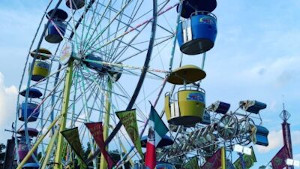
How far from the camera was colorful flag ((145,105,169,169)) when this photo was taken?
1127 centimetres

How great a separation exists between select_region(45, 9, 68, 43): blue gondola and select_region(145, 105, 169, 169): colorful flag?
7.37m

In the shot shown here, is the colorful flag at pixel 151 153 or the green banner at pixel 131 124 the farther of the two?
the green banner at pixel 131 124

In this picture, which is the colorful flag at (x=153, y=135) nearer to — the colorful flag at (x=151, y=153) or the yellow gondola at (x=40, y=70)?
the colorful flag at (x=151, y=153)

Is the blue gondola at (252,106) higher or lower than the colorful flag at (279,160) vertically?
higher

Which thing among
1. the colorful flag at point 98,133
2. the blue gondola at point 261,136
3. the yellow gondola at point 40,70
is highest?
the yellow gondola at point 40,70

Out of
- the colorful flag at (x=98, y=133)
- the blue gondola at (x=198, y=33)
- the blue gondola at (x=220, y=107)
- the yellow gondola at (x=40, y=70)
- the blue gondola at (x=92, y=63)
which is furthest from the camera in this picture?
the blue gondola at (x=220, y=107)

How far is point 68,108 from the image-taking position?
14914 millimetres

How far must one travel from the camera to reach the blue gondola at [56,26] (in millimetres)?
18578

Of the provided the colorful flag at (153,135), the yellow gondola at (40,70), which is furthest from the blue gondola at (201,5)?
the yellow gondola at (40,70)

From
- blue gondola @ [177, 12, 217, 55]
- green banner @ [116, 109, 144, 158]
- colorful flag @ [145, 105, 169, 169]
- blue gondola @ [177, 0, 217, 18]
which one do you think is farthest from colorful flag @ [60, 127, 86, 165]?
blue gondola @ [177, 0, 217, 18]

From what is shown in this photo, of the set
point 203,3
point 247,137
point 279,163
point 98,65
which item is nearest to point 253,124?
point 247,137

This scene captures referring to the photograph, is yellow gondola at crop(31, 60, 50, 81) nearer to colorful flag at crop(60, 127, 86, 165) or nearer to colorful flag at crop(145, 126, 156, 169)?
colorful flag at crop(60, 127, 86, 165)

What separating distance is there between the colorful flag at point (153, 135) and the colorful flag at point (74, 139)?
2294 millimetres

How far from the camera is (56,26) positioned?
59.3 feet
